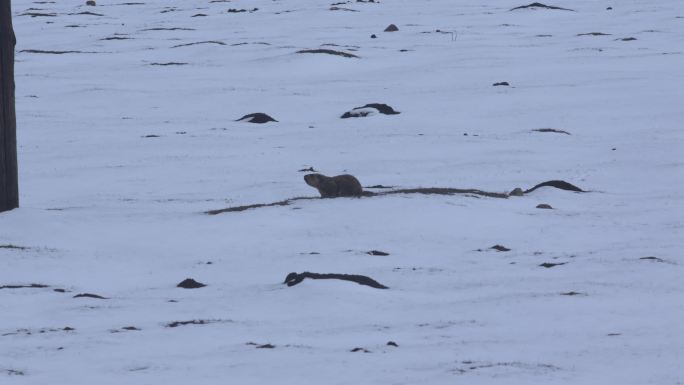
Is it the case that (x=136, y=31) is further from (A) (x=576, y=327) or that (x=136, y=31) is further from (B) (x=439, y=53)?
(A) (x=576, y=327)

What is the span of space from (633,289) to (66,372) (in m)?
3.50

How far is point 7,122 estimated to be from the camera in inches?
397

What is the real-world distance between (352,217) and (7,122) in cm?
300

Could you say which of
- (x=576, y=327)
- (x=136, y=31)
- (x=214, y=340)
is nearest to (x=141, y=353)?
(x=214, y=340)

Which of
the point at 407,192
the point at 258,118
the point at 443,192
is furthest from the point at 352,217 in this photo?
the point at 258,118

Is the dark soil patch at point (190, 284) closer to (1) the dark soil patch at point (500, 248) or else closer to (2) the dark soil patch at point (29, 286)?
(2) the dark soil patch at point (29, 286)

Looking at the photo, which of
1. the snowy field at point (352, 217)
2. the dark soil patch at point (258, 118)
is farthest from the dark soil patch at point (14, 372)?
the dark soil patch at point (258, 118)

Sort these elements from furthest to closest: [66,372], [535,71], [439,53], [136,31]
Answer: [136,31] → [439,53] → [535,71] → [66,372]

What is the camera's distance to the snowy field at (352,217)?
6188 millimetres

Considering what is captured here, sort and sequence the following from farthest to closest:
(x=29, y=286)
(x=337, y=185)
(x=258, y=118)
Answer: (x=258, y=118) → (x=337, y=185) → (x=29, y=286)

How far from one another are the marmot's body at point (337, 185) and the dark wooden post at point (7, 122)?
8.14 ft

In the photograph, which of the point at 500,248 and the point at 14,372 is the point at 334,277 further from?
the point at 14,372

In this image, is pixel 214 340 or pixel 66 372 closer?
pixel 66 372

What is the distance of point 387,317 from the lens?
6.96 meters
